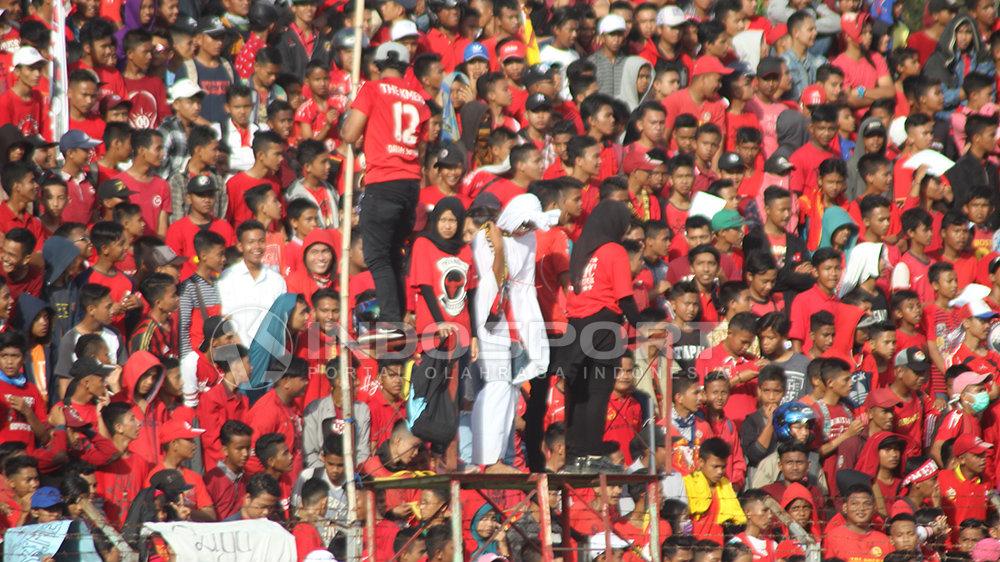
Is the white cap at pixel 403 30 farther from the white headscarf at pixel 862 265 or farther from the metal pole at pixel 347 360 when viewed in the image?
the metal pole at pixel 347 360

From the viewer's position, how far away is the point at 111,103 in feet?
54.1

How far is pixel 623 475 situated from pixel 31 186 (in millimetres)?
5442

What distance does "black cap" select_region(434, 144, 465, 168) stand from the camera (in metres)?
15.6

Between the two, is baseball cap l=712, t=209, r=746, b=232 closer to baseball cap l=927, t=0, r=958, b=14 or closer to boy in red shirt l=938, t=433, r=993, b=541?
boy in red shirt l=938, t=433, r=993, b=541

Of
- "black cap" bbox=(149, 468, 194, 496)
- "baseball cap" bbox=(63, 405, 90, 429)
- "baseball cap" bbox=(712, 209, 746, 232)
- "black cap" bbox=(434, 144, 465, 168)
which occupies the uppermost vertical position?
"black cap" bbox=(434, 144, 465, 168)

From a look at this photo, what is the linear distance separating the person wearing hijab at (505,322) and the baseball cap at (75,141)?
14.1 ft

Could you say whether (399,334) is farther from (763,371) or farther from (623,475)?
(763,371)

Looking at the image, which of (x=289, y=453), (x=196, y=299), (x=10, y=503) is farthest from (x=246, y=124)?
(x=10, y=503)

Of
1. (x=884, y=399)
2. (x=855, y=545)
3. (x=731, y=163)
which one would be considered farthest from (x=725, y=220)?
(x=855, y=545)

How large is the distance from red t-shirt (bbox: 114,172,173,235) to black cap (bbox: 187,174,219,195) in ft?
0.77

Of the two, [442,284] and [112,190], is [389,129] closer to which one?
[442,284]

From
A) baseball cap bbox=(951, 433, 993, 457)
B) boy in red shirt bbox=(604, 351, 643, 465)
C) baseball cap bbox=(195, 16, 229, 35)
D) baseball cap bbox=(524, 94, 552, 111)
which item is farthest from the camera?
baseball cap bbox=(195, 16, 229, 35)

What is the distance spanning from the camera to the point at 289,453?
13.6 m

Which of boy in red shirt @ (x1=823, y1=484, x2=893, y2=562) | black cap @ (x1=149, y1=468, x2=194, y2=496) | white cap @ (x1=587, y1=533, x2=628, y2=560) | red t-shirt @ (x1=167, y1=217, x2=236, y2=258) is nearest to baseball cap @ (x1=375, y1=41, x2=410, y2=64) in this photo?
red t-shirt @ (x1=167, y1=217, x2=236, y2=258)
